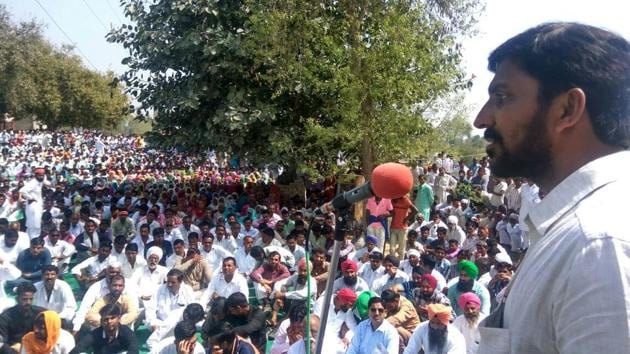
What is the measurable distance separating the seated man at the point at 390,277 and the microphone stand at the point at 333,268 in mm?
4792

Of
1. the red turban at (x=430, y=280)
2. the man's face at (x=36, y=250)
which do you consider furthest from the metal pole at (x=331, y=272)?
the man's face at (x=36, y=250)

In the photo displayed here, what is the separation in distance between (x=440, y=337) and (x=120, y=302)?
3.23 meters

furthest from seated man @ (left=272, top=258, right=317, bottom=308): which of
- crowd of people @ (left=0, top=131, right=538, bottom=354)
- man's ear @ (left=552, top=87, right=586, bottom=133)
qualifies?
man's ear @ (left=552, top=87, right=586, bottom=133)

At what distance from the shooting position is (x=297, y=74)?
9852mm

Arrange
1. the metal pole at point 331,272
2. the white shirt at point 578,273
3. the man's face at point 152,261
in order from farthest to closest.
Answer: the man's face at point 152,261 → the metal pole at point 331,272 → the white shirt at point 578,273

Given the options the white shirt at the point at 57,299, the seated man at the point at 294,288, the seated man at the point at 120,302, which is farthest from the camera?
the seated man at the point at 294,288

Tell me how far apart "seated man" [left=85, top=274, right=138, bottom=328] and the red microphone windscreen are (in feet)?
15.3

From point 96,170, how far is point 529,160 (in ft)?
68.8

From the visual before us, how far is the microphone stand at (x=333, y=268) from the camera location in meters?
1.85

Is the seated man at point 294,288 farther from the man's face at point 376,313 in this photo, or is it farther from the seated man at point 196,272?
the man's face at point 376,313

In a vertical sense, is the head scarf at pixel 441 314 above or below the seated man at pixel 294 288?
above

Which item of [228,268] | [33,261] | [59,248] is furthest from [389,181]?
[59,248]

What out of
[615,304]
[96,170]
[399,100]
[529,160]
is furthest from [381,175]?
[96,170]

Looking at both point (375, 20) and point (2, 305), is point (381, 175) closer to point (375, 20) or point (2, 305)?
point (2, 305)
